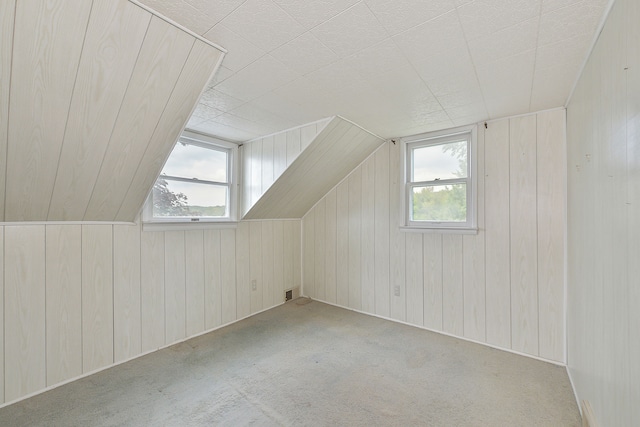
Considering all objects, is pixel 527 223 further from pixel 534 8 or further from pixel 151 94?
pixel 151 94

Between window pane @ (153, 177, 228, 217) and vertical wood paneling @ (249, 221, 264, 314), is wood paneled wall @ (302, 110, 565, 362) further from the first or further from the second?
window pane @ (153, 177, 228, 217)

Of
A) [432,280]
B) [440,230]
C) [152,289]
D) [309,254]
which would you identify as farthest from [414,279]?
[152,289]

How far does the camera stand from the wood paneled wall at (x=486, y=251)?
2230mm

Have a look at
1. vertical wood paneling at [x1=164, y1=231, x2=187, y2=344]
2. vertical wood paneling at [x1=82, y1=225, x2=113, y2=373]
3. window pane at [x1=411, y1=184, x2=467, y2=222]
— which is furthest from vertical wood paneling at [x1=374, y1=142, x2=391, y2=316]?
vertical wood paneling at [x1=82, y1=225, x2=113, y2=373]

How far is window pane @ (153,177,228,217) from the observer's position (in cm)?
253

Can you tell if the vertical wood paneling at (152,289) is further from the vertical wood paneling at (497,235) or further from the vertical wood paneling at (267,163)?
the vertical wood paneling at (497,235)

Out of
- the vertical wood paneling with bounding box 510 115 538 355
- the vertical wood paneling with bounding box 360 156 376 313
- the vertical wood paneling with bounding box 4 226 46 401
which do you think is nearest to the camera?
the vertical wood paneling with bounding box 4 226 46 401

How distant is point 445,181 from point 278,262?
2.25m

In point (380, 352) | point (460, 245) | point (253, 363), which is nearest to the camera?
point (253, 363)

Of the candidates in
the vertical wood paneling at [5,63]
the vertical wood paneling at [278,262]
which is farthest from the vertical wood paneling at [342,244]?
the vertical wood paneling at [5,63]

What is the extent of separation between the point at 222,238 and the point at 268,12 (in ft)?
7.52

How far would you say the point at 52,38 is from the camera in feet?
3.65

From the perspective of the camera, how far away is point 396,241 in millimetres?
3057

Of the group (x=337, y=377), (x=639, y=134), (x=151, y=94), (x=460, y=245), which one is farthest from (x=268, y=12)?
(x=460, y=245)
